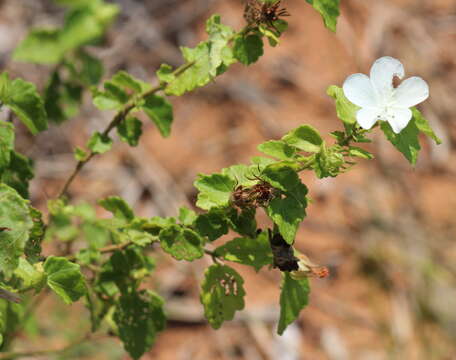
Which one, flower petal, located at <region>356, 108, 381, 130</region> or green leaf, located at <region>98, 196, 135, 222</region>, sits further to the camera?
green leaf, located at <region>98, 196, 135, 222</region>

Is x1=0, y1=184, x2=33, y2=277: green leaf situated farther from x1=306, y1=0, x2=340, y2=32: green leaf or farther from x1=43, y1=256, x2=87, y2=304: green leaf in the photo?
x1=306, y1=0, x2=340, y2=32: green leaf

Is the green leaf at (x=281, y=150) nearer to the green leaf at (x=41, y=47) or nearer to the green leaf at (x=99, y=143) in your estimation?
the green leaf at (x=99, y=143)

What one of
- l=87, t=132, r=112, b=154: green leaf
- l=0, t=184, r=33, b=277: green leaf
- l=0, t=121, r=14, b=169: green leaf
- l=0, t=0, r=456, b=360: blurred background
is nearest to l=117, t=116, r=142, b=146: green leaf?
l=87, t=132, r=112, b=154: green leaf

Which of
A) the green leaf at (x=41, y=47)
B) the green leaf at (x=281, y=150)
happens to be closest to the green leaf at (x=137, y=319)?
the green leaf at (x=281, y=150)

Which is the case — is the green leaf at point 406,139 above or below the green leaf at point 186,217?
above

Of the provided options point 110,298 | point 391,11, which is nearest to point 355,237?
point 391,11

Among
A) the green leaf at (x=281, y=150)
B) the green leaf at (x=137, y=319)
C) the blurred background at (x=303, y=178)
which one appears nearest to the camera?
the green leaf at (x=281, y=150)

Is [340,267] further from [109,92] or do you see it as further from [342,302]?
[109,92]
